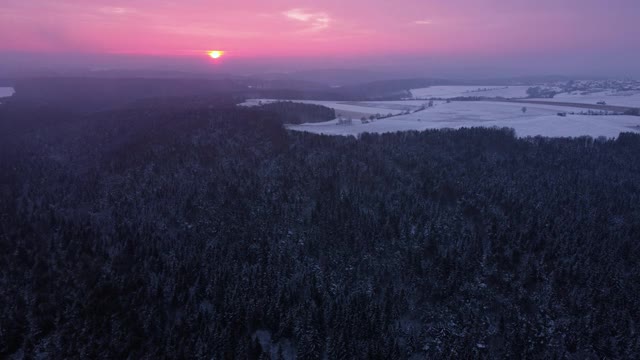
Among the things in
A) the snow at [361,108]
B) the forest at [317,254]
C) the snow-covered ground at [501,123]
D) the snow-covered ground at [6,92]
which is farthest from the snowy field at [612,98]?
the snow-covered ground at [6,92]

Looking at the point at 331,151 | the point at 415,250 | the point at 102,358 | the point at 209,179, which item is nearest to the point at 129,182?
the point at 209,179

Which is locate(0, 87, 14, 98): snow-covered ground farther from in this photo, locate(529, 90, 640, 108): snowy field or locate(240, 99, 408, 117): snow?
locate(529, 90, 640, 108): snowy field

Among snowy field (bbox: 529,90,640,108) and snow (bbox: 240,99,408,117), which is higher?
snowy field (bbox: 529,90,640,108)

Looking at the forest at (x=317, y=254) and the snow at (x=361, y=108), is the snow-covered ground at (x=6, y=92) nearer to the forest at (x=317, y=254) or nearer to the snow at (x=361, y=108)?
the snow at (x=361, y=108)

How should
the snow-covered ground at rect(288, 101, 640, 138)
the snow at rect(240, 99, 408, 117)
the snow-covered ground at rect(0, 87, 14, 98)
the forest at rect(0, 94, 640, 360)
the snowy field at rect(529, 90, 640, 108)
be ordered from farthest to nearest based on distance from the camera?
the snow-covered ground at rect(0, 87, 14, 98)
the snowy field at rect(529, 90, 640, 108)
the snow at rect(240, 99, 408, 117)
the snow-covered ground at rect(288, 101, 640, 138)
the forest at rect(0, 94, 640, 360)

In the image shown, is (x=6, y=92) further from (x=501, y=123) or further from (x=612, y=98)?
(x=612, y=98)

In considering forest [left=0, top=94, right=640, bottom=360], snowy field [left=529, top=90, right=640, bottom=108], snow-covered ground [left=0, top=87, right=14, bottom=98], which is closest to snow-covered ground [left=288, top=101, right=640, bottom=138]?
forest [left=0, top=94, right=640, bottom=360]

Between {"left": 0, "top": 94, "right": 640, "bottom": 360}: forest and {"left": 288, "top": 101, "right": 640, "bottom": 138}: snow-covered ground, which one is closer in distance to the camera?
{"left": 0, "top": 94, "right": 640, "bottom": 360}: forest
